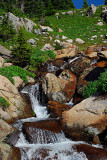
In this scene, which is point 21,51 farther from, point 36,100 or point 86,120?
point 86,120

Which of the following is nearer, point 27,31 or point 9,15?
point 9,15

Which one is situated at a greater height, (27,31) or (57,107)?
(27,31)

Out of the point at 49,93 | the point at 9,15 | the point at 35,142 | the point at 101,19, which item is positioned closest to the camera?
the point at 35,142

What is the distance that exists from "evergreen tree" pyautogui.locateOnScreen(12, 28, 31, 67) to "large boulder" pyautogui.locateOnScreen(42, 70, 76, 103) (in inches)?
272

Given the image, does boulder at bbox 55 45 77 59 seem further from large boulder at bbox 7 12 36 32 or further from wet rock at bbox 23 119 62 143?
wet rock at bbox 23 119 62 143

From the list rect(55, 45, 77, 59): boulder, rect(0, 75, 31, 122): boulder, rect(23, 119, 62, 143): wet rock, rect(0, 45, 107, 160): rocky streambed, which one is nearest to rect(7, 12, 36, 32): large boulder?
rect(55, 45, 77, 59): boulder

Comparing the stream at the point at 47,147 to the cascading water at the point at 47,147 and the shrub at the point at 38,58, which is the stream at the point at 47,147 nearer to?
the cascading water at the point at 47,147

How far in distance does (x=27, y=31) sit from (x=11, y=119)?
2944 centimetres

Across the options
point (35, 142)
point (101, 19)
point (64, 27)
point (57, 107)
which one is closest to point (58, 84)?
point (57, 107)

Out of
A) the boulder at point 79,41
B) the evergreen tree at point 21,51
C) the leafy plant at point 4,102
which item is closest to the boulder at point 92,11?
the boulder at point 79,41

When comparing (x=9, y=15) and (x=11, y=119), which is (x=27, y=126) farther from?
(x=9, y=15)

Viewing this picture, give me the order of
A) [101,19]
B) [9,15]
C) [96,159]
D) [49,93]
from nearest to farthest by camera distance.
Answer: [96,159], [49,93], [9,15], [101,19]

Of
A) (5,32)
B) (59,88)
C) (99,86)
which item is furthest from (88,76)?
(5,32)

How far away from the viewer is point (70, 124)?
973cm
